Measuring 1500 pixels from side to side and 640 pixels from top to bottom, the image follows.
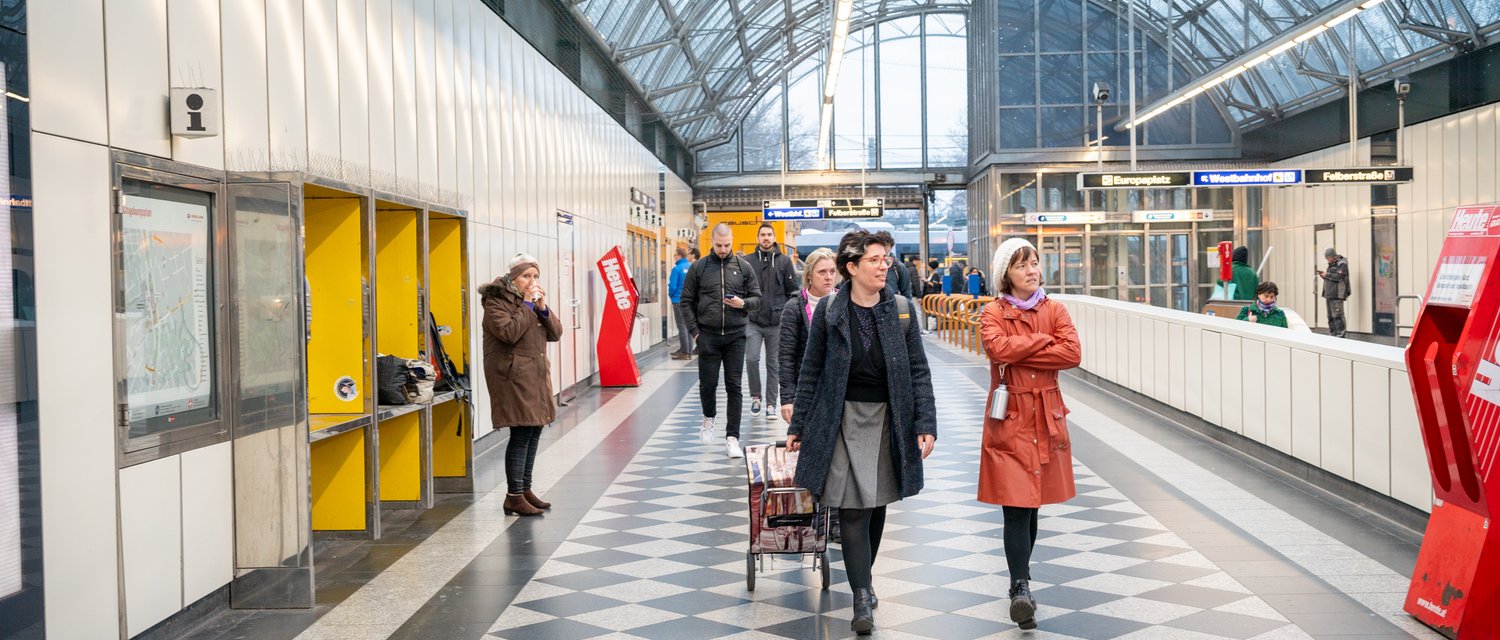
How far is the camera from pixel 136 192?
4598 millimetres

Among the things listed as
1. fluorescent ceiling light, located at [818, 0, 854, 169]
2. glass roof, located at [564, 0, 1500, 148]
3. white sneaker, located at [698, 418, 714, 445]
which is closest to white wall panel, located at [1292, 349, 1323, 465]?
white sneaker, located at [698, 418, 714, 445]

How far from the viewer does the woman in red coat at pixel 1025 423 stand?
15.7 feet

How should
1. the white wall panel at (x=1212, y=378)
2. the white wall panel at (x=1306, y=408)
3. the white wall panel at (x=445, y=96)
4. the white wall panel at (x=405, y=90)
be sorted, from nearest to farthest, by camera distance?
the white wall panel at (x=1306, y=408) < the white wall panel at (x=405, y=90) < the white wall panel at (x=445, y=96) < the white wall panel at (x=1212, y=378)

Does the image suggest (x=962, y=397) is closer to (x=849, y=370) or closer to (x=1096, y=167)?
(x=849, y=370)

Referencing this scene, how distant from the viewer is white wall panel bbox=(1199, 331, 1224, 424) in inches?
382

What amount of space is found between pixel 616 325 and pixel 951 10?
2435 cm

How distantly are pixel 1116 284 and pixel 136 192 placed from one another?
2875 cm

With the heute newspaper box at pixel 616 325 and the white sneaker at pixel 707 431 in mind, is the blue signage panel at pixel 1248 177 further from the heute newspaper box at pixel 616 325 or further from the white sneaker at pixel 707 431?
the white sneaker at pixel 707 431

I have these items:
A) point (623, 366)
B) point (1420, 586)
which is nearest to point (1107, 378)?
point (623, 366)

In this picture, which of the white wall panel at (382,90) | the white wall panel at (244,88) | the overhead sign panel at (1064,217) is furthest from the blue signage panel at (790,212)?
the white wall panel at (244,88)

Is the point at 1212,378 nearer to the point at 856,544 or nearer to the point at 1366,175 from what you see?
the point at 856,544

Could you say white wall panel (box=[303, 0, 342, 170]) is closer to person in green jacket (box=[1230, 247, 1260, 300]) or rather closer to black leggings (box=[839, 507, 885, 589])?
black leggings (box=[839, 507, 885, 589])

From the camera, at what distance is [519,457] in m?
7.25

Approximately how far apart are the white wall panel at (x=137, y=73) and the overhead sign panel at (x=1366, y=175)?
19.7 metres
